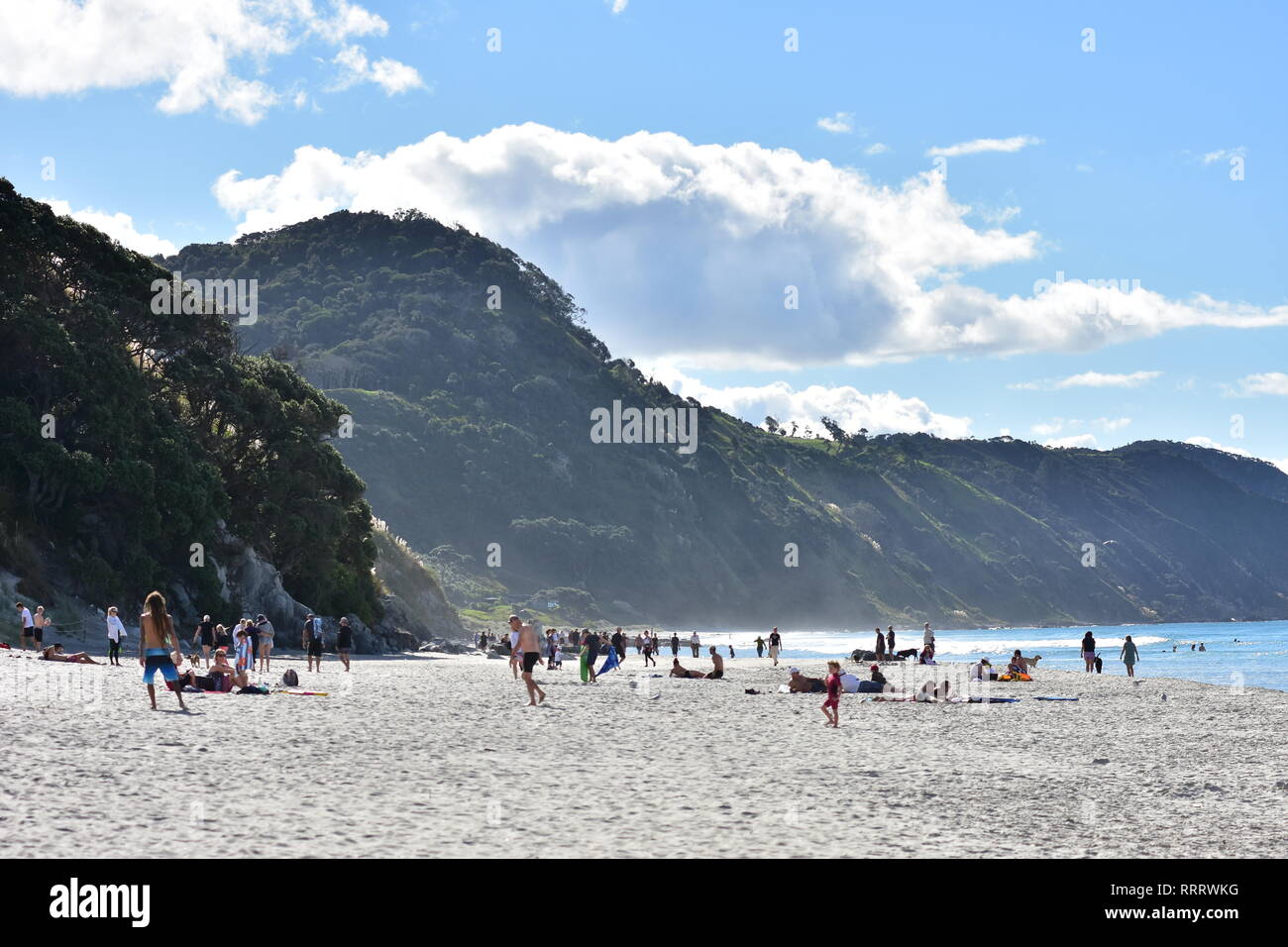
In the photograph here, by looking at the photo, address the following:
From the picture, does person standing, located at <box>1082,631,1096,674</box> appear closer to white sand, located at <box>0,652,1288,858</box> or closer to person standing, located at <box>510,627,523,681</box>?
white sand, located at <box>0,652,1288,858</box>

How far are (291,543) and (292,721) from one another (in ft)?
112

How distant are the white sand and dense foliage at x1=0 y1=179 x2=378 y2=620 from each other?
17.6 meters

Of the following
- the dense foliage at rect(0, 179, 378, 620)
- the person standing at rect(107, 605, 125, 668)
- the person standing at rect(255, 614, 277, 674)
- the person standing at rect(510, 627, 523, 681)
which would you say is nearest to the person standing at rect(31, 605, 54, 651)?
the person standing at rect(107, 605, 125, 668)

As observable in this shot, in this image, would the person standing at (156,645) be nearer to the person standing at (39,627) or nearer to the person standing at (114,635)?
the person standing at (114,635)

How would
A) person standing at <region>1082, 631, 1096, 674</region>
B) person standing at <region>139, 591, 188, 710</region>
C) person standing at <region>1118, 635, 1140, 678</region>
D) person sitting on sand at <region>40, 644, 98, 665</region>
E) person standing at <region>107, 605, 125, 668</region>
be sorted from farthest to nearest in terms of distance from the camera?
person standing at <region>1082, 631, 1096, 674</region> → person standing at <region>1118, 635, 1140, 678</region> → person standing at <region>107, 605, 125, 668</region> → person sitting on sand at <region>40, 644, 98, 665</region> → person standing at <region>139, 591, 188, 710</region>

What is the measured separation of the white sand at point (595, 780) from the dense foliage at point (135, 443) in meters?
17.6

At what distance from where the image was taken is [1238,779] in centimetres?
1582

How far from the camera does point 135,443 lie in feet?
140

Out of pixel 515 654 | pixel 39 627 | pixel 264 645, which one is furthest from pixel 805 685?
pixel 39 627

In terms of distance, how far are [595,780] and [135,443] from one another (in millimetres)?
34374

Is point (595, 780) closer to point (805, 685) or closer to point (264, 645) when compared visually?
point (805, 685)

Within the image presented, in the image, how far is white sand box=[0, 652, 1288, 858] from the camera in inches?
398
